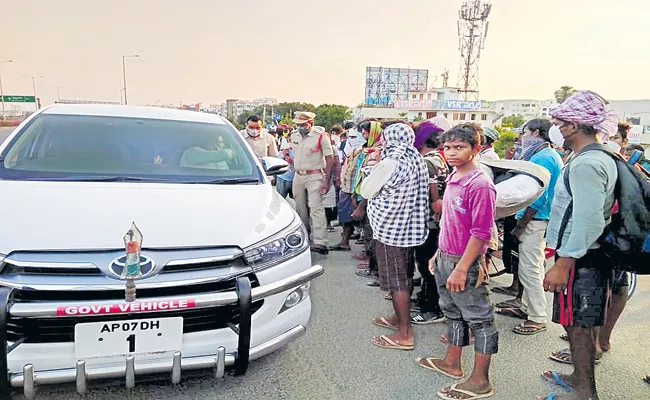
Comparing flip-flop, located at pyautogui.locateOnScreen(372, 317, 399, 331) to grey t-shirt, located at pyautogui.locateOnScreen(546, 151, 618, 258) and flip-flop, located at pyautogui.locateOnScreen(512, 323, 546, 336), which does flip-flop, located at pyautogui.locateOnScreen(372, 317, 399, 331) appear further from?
grey t-shirt, located at pyautogui.locateOnScreen(546, 151, 618, 258)

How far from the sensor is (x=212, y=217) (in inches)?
96.6

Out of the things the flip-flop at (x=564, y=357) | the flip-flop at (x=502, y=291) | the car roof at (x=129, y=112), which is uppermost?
the car roof at (x=129, y=112)

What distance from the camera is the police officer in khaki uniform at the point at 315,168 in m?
5.80

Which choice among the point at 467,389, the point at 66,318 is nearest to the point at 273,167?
the point at 66,318

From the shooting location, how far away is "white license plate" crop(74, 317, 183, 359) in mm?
1983

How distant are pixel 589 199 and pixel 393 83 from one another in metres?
92.1

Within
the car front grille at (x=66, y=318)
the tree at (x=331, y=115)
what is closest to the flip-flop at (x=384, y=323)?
the car front grille at (x=66, y=318)

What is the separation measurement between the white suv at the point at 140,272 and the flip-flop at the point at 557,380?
1.66 m

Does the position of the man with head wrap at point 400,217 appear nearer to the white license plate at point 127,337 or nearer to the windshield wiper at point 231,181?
the windshield wiper at point 231,181

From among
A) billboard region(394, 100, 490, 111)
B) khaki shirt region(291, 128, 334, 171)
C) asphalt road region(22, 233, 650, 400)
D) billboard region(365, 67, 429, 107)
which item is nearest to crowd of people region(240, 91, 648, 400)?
asphalt road region(22, 233, 650, 400)

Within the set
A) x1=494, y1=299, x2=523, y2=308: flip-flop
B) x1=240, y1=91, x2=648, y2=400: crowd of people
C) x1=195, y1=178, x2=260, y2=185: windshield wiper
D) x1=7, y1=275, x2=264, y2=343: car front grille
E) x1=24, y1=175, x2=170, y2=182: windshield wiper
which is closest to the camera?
x1=7, y1=275, x2=264, y2=343: car front grille

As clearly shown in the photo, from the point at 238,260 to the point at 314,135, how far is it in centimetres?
371

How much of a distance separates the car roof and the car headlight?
1.68 metres

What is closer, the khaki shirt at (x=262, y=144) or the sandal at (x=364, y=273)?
the sandal at (x=364, y=273)
